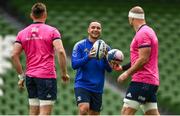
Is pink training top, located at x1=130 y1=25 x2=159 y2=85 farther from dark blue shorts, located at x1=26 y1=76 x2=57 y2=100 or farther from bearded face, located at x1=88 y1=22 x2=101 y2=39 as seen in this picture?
dark blue shorts, located at x1=26 y1=76 x2=57 y2=100

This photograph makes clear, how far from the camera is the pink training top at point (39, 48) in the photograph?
28.0ft

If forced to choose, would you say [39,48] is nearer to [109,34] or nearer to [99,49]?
[99,49]

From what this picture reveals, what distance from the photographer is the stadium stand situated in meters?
14.7

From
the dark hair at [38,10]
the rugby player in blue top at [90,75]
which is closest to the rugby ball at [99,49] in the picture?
the rugby player in blue top at [90,75]

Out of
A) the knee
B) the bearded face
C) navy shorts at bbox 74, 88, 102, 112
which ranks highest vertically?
the bearded face

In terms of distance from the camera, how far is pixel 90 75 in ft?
30.3

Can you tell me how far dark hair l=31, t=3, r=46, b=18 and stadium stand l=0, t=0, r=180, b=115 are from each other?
19.6 ft

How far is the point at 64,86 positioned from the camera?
15.1 meters

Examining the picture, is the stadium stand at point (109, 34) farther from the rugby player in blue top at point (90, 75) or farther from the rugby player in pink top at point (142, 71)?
the rugby player in pink top at point (142, 71)

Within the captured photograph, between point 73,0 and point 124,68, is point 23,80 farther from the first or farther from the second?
A: point 73,0

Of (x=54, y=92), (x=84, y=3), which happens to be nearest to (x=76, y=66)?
(x=54, y=92)

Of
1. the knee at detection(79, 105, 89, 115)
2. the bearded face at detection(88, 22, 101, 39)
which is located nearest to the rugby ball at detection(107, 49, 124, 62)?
the bearded face at detection(88, 22, 101, 39)

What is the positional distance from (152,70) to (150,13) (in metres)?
9.29

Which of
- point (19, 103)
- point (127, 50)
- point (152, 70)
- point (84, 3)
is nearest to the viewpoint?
point (152, 70)
